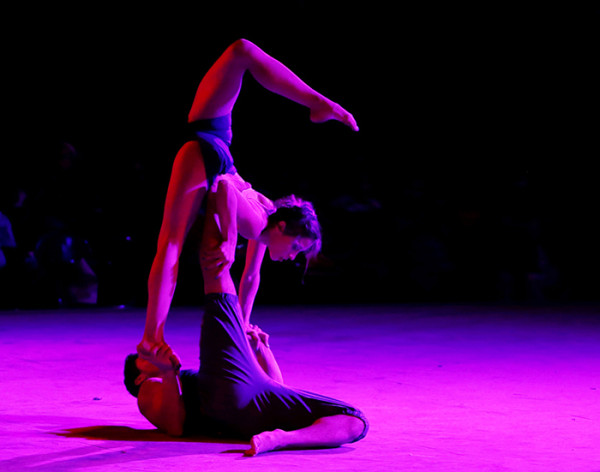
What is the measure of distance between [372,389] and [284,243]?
114 centimetres

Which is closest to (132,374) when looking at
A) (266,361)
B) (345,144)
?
(266,361)

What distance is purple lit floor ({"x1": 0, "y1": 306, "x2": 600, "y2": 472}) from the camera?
8.66ft

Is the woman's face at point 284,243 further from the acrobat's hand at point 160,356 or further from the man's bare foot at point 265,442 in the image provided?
the man's bare foot at point 265,442

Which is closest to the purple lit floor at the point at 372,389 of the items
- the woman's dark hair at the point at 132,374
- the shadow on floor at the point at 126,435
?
the shadow on floor at the point at 126,435

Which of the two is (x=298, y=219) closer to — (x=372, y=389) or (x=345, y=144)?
(x=372, y=389)

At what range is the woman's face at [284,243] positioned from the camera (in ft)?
9.90

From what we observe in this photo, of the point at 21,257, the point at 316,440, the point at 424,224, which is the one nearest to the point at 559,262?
the point at 424,224

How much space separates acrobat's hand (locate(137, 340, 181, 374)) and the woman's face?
474 millimetres

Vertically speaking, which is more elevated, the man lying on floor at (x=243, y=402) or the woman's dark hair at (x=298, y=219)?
the woman's dark hair at (x=298, y=219)

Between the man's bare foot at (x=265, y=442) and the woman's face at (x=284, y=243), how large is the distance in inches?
24.2

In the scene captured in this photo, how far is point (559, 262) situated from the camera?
8.41 meters

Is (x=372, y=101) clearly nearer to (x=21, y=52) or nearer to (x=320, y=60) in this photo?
(x=320, y=60)

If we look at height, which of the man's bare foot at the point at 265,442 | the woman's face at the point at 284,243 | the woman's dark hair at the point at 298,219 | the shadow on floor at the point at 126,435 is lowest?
the shadow on floor at the point at 126,435

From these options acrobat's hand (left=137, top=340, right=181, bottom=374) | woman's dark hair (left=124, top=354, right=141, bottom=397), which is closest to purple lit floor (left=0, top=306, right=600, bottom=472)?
woman's dark hair (left=124, top=354, right=141, bottom=397)
